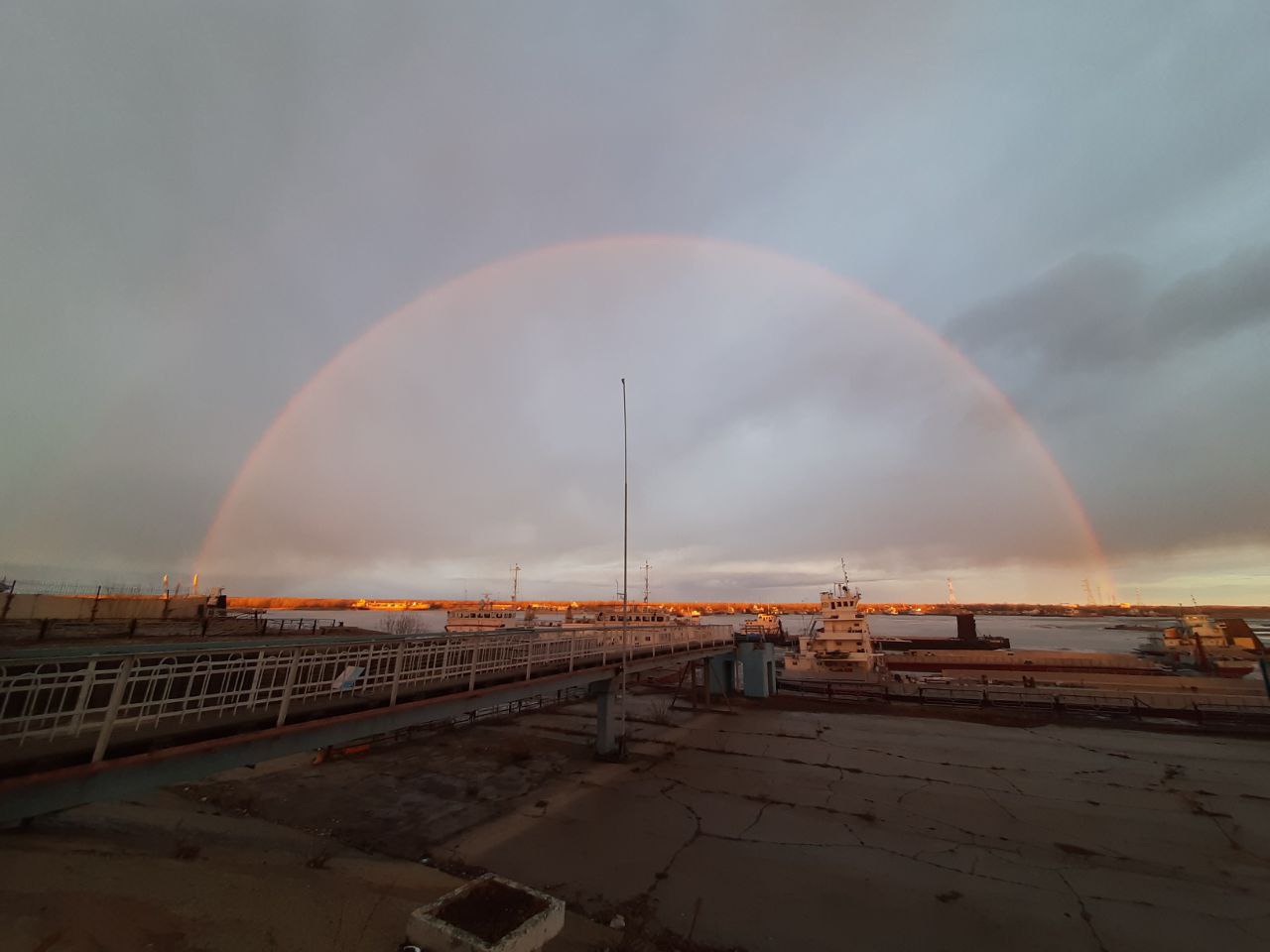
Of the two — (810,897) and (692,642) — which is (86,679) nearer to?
(810,897)

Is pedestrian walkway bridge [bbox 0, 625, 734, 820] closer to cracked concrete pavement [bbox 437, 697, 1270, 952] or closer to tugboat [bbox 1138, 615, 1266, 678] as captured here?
cracked concrete pavement [bbox 437, 697, 1270, 952]

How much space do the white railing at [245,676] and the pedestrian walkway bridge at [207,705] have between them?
4cm

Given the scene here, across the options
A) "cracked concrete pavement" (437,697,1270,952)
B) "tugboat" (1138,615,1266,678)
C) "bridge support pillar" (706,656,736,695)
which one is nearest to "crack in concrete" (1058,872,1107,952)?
"cracked concrete pavement" (437,697,1270,952)

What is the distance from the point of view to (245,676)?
42.0 feet

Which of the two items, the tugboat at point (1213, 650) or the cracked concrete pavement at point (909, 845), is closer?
the cracked concrete pavement at point (909, 845)

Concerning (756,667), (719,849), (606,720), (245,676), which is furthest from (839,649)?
(245,676)

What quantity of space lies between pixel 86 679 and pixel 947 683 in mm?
45328

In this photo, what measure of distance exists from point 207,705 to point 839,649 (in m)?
47.2

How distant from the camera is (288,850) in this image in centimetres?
1077

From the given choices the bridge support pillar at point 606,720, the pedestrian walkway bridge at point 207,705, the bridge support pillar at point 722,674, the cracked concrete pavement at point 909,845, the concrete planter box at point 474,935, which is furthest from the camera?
the bridge support pillar at point 722,674

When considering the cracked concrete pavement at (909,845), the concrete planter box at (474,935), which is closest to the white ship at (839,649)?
the cracked concrete pavement at (909,845)

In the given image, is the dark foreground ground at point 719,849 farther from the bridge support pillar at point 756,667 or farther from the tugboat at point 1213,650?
the tugboat at point 1213,650

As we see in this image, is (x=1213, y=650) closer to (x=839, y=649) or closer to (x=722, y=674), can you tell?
(x=839, y=649)

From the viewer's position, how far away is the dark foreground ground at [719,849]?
8352mm
